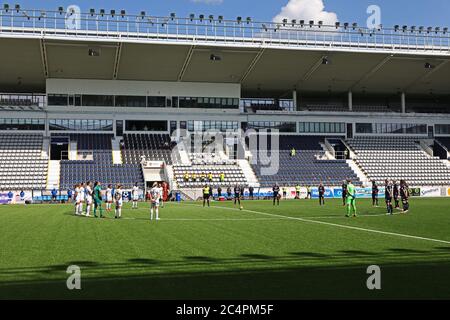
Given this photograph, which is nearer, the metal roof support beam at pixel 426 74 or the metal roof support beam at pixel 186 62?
the metal roof support beam at pixel 186 62

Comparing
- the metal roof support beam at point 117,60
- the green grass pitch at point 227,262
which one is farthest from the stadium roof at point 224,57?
the green grass pitch at point 227,262

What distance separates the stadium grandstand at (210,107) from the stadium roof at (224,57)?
0.14m

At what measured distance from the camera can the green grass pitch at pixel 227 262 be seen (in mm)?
8531

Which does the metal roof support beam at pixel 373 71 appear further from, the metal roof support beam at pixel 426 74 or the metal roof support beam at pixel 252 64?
the metal roof support beam at pixel 252 64

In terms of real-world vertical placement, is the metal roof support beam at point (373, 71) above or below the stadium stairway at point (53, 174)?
above

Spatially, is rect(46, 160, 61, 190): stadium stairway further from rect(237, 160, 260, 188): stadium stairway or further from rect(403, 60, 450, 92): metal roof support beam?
rect(403, 60, 450, 92): metal roof support beam

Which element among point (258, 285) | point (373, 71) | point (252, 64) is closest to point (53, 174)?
point (252, 64)

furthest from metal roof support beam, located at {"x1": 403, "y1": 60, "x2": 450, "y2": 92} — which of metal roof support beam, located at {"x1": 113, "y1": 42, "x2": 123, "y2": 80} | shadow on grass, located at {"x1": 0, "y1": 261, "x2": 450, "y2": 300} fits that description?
shadow on grass, located at {"x1": 0, "y1": 261, "x2": 450, "y2": 300}

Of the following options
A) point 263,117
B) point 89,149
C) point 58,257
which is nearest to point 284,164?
point 263,117

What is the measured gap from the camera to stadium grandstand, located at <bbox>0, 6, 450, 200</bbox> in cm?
5412

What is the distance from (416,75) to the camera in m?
64.3

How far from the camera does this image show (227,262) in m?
11.5

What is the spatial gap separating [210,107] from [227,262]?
53325 millimetres

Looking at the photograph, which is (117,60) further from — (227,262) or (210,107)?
(227,262)
